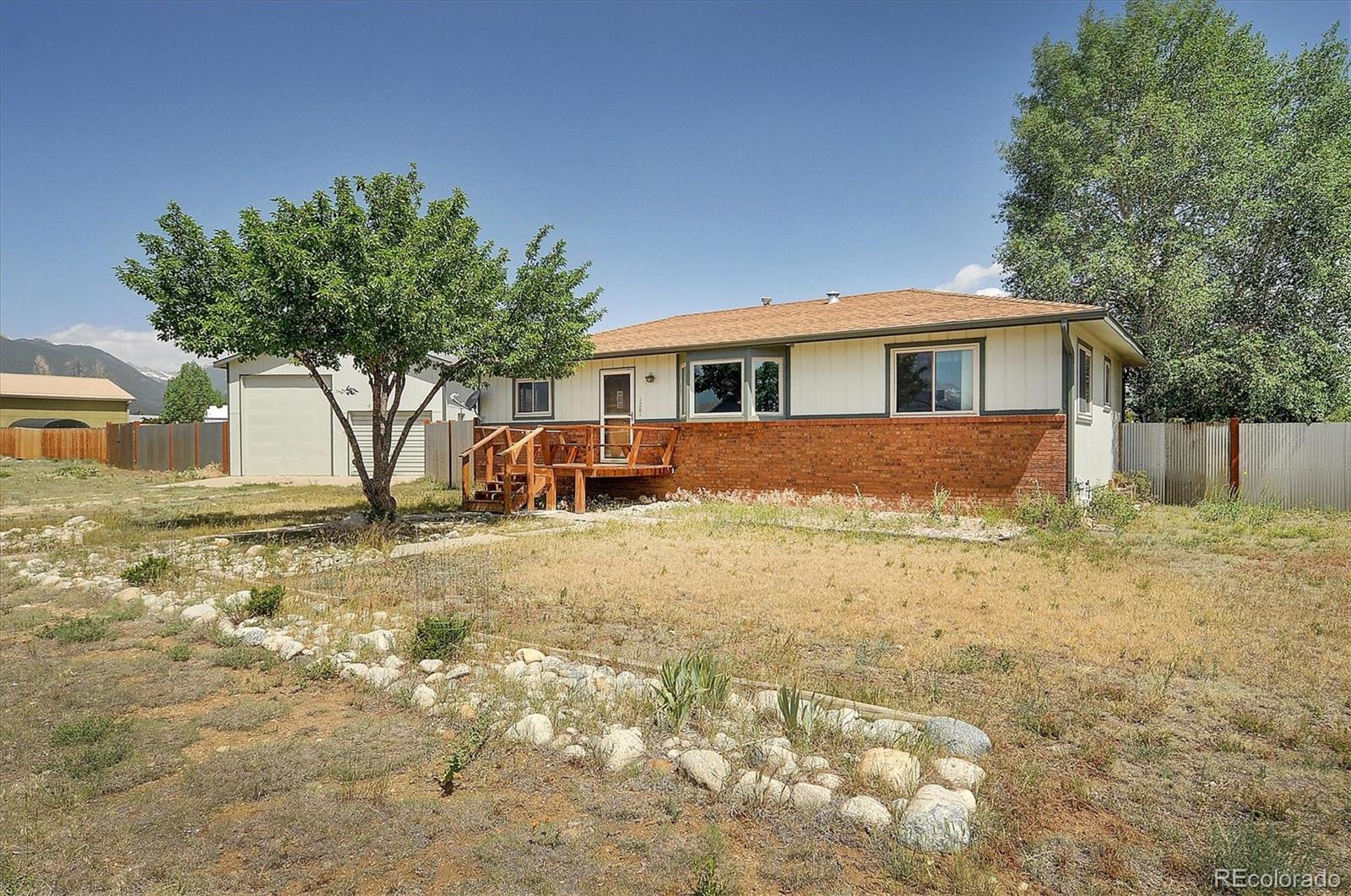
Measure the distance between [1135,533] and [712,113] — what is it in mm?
11753

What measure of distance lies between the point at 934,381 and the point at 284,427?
67.1ft

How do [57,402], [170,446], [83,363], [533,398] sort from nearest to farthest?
[533,398] → [170,446] → [57,402] → [83,363]

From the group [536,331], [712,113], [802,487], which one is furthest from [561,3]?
[802,487]

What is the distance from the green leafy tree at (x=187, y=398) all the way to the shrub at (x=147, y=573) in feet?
120

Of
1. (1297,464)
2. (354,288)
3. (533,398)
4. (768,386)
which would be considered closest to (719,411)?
(768,386)

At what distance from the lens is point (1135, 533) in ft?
35.3

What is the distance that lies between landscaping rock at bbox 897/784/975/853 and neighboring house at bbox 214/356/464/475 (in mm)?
22850

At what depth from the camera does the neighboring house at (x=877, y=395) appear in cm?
1222

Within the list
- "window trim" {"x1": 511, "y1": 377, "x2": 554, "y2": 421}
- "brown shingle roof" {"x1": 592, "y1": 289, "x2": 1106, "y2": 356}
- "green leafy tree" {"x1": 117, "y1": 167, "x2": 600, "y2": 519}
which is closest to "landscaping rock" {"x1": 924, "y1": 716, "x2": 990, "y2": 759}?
"green leafy tree" {"x1": 117, "y1": 167, "x2": 600, "y2": 519}

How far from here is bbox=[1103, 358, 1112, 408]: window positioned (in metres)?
15.4

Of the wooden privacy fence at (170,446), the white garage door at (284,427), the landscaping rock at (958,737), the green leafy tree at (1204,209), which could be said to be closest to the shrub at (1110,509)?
the green leafy tree at (1204,209)

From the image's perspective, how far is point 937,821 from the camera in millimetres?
2797

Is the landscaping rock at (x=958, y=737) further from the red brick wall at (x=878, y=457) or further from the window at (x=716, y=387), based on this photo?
the window at (x=716, y=387)

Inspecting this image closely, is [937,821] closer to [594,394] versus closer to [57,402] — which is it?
[594,394]
